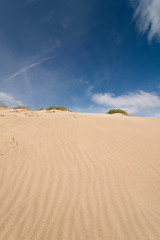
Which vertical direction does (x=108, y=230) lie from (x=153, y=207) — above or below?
below

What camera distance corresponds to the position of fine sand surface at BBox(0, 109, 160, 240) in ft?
5.55

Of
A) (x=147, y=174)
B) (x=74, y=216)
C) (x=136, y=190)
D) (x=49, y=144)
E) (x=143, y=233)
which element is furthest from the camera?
(x=49, y=144)

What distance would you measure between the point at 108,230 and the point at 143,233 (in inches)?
20.0

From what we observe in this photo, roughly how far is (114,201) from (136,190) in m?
0.55

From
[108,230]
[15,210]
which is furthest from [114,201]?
[15,210]

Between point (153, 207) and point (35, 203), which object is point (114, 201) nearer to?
point (153, 207)

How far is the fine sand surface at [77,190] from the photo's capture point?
1690mm

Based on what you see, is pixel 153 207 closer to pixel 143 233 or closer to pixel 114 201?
pixel 143 233

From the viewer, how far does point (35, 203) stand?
201 cm

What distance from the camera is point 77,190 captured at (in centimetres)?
226

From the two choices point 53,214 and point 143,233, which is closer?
point 143,233

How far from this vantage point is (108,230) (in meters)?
1.69

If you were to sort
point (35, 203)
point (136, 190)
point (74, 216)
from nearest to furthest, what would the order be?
point (74, 216) < point (35, 203) < point (136, 190)

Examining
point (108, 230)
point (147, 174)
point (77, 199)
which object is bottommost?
point (108, 230)
